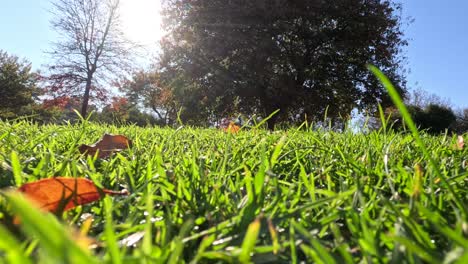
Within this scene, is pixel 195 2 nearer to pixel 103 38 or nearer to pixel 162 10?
pixel 162 10

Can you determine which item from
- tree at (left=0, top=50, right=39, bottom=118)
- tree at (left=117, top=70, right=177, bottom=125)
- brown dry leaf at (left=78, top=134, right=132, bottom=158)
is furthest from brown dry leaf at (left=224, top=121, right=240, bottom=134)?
tree at (left=117, top=70, right=177, bottom=125)

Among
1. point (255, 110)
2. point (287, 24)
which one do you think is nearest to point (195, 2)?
point (287, 24)

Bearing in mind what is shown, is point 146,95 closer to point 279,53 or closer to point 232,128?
point 279,53

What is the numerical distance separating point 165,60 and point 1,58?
23.4 m

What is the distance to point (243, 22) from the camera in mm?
16781

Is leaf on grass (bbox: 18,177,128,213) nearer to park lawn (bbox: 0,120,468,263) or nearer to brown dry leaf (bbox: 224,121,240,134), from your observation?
park lawn (bbox: 0,120,468,263)

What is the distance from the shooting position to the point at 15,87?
100 feet

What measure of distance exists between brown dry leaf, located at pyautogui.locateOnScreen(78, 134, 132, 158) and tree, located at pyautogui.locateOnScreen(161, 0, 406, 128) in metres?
15.0

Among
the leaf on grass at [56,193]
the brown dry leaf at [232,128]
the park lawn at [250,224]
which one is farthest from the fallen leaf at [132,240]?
the brown dry leaf at [232,128]

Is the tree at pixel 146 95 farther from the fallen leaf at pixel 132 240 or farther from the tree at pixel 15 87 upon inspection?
the fallen leaf at pixel 132 240

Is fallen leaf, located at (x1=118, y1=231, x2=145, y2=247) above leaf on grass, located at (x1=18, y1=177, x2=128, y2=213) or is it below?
below

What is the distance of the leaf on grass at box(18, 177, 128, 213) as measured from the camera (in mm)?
596

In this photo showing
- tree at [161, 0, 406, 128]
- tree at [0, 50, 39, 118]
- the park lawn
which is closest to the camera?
the park lawn

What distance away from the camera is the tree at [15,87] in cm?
2991
